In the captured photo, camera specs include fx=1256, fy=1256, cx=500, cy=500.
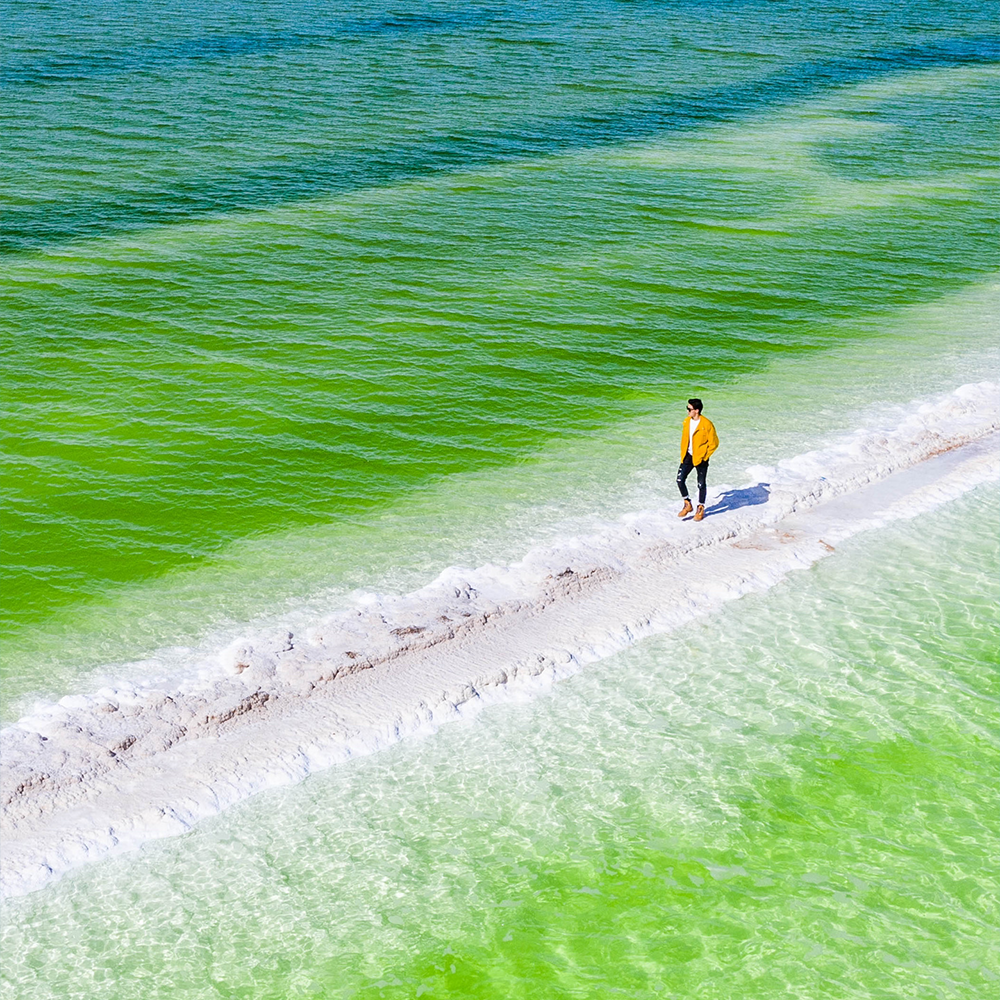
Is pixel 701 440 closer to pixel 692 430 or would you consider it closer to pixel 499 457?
pixel 692 430

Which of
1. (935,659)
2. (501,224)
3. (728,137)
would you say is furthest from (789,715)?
(728,137)

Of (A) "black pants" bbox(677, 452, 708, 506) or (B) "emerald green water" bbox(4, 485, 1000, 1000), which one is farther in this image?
(A) "black pants" bbox(677, 452, 708, 506)

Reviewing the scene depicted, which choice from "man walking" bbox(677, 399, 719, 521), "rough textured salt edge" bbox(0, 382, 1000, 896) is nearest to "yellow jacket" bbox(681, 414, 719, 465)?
"man walking" bbox(677, 399, 719, 521)

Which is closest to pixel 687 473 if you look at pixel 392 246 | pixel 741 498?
pixel 741 498

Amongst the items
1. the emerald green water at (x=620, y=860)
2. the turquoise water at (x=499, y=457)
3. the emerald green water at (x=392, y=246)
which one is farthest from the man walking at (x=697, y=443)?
the emerald green water at (x=392, y=246)

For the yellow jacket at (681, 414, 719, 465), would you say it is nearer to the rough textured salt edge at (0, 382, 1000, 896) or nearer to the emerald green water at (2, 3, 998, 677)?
the rough textured salt edge at (0, 382, 1000, 896)

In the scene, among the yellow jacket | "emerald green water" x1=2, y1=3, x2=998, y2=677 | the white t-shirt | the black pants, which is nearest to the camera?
the white t-shirt

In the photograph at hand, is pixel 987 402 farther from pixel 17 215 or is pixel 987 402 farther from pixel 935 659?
pixel 17 215
